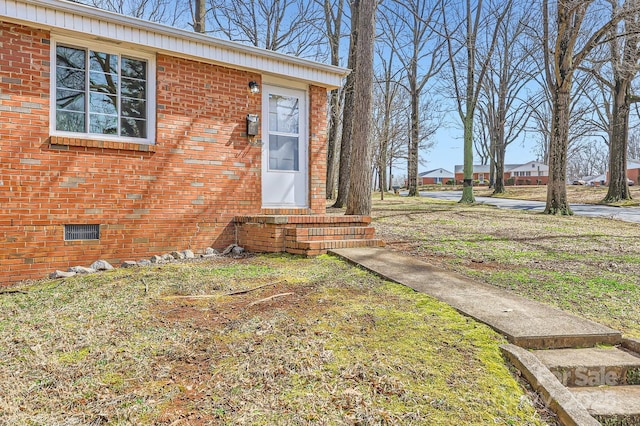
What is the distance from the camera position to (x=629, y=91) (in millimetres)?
16984

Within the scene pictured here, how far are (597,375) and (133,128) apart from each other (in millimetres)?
6005

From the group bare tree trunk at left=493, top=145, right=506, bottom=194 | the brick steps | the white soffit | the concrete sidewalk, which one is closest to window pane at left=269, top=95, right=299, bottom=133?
the white soffit

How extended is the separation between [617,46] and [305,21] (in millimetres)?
11809

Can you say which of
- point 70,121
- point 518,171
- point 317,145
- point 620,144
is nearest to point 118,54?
point 70,121

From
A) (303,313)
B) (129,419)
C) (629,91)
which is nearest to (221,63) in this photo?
(303,313)

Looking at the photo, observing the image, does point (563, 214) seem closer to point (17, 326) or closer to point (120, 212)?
point (120, 212)

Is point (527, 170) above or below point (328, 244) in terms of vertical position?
above

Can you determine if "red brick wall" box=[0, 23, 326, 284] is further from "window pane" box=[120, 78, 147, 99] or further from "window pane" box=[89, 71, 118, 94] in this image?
"window pane" box=[89, 71, 118, 94]

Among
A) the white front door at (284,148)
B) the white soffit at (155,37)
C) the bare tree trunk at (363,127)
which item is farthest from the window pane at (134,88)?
the bare tree trunk at (363,127)

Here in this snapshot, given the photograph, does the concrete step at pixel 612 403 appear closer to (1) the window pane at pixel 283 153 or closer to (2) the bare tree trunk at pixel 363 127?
(2) the bare tree trunk at pixel 363 127

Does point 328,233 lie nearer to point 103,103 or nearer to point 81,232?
point 81,232

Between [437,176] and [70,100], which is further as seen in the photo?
[437,176]

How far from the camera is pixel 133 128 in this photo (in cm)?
589

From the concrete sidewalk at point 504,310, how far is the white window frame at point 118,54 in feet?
11.8
